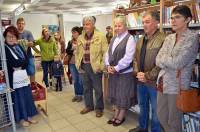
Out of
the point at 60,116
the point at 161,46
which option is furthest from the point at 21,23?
the point at 161,46

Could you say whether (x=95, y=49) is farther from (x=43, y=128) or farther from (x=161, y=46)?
(x=43, y=128)

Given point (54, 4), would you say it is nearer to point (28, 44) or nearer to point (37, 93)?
point (28, 44)

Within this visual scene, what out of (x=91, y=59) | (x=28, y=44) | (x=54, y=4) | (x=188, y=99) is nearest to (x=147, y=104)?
(x=188, y=99)

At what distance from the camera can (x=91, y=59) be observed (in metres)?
3.10

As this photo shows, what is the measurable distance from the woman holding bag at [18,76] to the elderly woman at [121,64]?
119 centimetres

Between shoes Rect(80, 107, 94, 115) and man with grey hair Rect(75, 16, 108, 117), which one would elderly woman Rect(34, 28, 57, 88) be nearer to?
man with grey hair Rect(75, 16, 108, 117)

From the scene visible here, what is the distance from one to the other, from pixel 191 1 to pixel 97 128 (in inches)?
77.9

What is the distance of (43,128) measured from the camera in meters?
3.01

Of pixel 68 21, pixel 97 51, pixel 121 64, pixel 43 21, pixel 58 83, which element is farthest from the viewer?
pixel 68 21

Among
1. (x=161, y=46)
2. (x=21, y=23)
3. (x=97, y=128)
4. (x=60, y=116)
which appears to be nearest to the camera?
(x=161, y=46)

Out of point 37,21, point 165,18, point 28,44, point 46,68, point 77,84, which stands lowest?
point 77,84

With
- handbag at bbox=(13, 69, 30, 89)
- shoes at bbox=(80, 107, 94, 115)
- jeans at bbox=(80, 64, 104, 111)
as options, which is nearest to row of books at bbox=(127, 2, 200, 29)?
jeans at bbox=(80, 64, 104, 111)

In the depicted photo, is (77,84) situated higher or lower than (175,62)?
lower

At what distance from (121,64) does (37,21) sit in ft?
26.5
